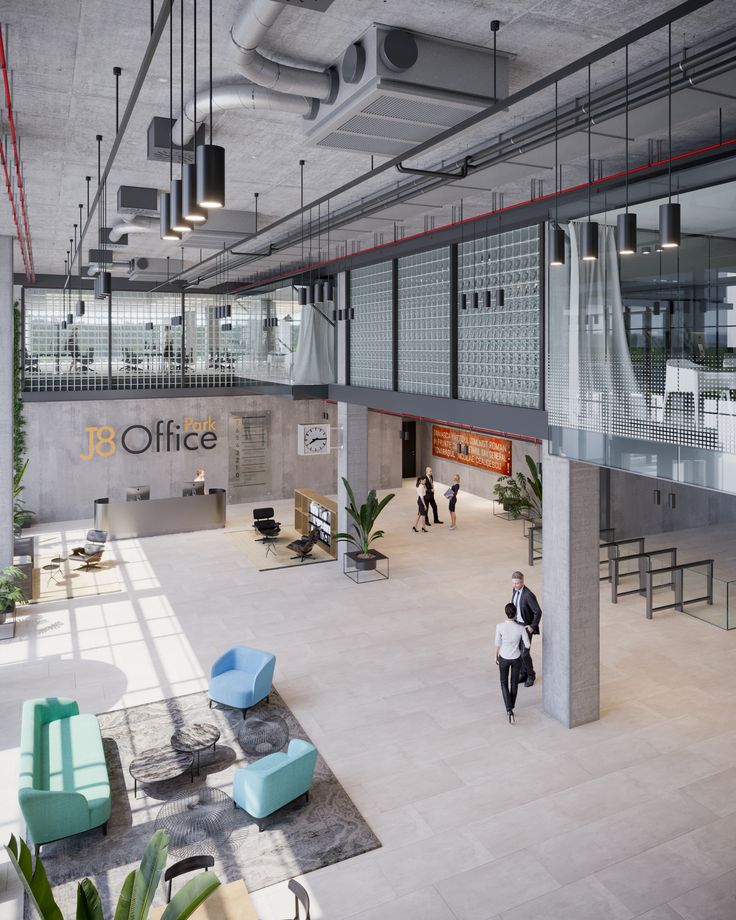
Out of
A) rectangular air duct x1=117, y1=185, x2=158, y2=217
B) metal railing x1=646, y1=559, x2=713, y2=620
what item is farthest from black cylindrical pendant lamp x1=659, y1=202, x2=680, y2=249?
metal railing x1=646, y1=559, x2=713, y2=620

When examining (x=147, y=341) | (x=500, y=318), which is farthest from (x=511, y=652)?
(x=147, y=341)

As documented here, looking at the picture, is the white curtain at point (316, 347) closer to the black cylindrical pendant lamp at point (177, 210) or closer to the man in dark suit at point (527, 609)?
the man in dark suit at point (527, 609)

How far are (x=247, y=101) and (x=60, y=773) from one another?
6283mm

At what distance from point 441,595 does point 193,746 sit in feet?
21.9

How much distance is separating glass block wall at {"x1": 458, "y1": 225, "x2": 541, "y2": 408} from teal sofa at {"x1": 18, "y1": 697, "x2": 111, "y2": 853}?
6355mm

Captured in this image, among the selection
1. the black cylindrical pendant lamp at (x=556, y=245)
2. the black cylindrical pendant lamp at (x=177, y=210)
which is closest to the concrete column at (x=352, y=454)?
the black cylindrical pendant lamp at (x=556, y=245)

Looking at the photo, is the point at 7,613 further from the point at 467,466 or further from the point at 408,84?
the point at 467,466

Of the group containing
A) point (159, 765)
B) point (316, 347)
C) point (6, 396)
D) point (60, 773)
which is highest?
point (316, 347)

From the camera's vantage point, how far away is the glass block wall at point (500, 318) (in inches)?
359

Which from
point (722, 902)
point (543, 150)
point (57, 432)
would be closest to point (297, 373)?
point (57, 432)

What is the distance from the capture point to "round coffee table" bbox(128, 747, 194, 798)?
7125 mm

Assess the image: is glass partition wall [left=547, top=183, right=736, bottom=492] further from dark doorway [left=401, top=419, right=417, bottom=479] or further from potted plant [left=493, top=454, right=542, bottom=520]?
dark doorway [left=401, top=419, right=417, bottom=479]

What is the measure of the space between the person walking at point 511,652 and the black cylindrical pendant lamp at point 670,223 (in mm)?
5183

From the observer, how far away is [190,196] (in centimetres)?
390
